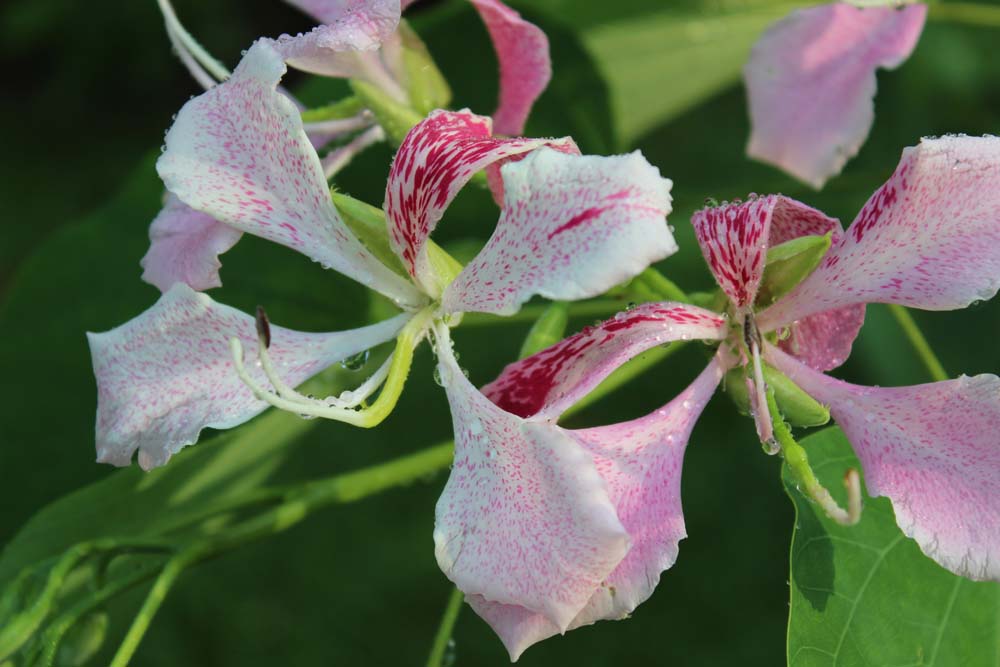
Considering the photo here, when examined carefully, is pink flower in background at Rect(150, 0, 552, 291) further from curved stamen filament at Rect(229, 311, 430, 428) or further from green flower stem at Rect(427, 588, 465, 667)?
green flower stem at Rect(427, 588, 465, 667)

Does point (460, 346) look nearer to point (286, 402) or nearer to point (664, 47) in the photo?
point (664, 47)

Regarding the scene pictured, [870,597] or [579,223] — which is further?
[870,597]

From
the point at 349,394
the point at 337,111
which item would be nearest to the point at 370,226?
the point at 349,394

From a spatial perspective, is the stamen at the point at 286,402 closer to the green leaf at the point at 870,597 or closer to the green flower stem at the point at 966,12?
the green leaf at the point at 870,597

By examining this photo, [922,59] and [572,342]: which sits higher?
[572,342]

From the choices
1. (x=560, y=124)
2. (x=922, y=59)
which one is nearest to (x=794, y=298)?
(x=560, y=124)

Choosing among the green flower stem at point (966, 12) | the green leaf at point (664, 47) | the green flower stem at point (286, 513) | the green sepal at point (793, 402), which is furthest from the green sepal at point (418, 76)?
the green flower stem at point (966, 12)

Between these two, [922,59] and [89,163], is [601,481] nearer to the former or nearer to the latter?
[922,59]

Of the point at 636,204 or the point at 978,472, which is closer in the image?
the point at 636,204
